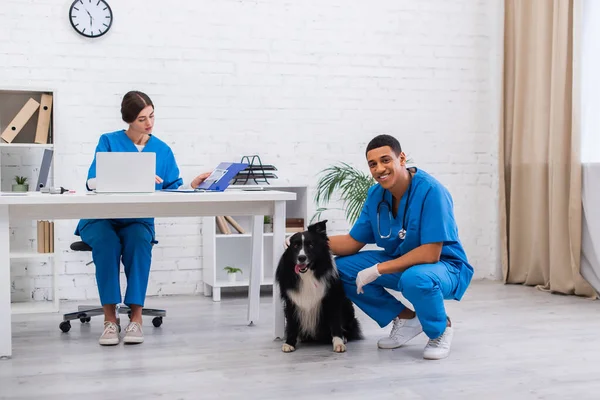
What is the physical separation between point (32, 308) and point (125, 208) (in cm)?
145

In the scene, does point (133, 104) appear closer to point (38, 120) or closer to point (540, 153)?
point (38, 120)

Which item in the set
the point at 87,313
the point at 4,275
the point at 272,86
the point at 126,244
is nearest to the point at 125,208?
the point at 126,244

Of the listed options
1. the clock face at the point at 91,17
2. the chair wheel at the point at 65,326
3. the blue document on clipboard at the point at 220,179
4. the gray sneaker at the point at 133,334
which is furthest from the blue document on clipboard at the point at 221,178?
the clock face at the point at 91,17

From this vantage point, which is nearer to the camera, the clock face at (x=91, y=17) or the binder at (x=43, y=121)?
the binder at (x=43, y=121)

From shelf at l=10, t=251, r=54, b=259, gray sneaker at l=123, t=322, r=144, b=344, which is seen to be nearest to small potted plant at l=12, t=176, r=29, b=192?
shelf at l=10, t=251, r=54, b=259

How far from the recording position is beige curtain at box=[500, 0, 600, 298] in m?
4.66

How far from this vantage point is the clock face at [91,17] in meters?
4.54

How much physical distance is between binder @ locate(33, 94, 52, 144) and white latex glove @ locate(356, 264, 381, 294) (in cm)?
214

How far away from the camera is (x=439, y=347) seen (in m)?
3.03

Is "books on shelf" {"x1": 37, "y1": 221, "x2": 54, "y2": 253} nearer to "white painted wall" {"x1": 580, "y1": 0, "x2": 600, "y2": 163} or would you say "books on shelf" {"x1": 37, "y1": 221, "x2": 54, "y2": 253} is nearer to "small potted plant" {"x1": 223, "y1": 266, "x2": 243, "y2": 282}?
"small potted plant" {"x1": 223, "y1": 266, "x2": 243, "y2": 282}

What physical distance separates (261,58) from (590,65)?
2061 millimetres

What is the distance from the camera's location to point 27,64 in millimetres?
4488

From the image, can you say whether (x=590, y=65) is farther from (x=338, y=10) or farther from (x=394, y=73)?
(x=338, y=10)

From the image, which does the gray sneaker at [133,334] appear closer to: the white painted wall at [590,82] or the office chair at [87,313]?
the office chair at [87,313]
